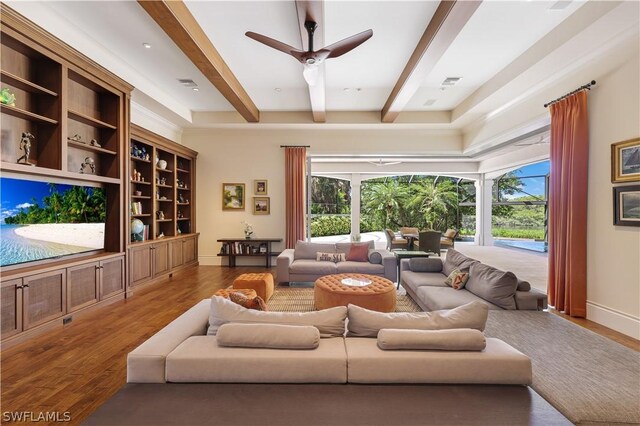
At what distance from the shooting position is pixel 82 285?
150 inches

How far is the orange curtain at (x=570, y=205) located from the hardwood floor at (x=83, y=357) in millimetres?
408

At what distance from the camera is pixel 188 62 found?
4453 millimetres

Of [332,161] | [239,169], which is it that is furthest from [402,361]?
[332,161]

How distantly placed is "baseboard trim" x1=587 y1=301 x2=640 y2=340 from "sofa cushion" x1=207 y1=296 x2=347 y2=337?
355 cm

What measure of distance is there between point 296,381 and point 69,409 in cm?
178

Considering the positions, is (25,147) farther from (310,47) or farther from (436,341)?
(436,341)

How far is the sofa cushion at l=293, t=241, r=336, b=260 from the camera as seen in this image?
19.1 ft

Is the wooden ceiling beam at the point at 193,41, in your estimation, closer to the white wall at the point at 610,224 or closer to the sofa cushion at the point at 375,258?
the sofa cushion at the point at 375,258

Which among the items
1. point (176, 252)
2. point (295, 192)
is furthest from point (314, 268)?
point (176, 252)

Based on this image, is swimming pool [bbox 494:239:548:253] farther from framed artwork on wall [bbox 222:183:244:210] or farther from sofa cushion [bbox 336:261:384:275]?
framed artwork on wall [bbox 222:183:244:210]

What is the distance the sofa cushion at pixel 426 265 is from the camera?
15.6 feet

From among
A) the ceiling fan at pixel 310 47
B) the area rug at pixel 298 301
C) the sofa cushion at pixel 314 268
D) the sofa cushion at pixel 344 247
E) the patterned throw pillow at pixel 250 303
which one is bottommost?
the area rug at pixel 298 301

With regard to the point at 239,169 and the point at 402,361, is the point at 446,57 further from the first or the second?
the point at 239,169

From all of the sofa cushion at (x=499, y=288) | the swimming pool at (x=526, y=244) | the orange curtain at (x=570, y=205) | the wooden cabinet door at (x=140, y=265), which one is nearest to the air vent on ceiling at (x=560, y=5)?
the orange curtain at (x=570, y=205)
